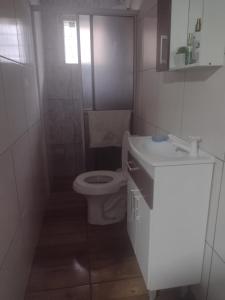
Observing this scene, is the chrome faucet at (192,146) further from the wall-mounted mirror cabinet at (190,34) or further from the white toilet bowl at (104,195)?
the white toilet bowl at (104,195)

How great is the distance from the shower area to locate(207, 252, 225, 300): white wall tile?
163cm

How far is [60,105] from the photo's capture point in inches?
111

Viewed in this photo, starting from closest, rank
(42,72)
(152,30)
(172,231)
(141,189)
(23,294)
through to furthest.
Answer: (172,231), (141,189), (23,294), (152,30), (42,72)

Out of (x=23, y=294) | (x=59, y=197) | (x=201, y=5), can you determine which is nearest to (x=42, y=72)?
(x=59, y=197)

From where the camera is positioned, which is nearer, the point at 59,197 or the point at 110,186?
the point at 110,186

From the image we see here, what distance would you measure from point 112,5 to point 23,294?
2.92 meters

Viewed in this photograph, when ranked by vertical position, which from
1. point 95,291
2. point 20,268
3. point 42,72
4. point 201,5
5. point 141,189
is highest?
point 201,5

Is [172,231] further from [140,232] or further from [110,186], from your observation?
[110,186]

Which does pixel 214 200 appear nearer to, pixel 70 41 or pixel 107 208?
pixel 107 208

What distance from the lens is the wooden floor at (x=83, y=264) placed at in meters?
1.42

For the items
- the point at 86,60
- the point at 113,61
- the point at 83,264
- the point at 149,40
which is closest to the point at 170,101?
the point at 149,40

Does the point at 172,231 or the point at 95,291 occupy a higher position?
the point at 172,231

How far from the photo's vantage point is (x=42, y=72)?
2480 millimetres

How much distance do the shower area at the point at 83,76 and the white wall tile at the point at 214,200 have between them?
151cm
